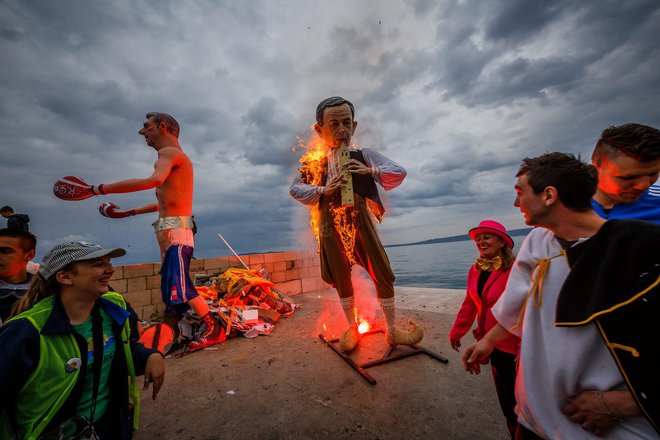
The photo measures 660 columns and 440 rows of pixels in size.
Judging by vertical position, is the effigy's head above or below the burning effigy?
above

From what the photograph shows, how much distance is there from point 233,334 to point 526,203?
397 centimetres

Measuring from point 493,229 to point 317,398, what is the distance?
6.50ft

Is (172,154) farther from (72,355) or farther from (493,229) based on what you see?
(493,229)

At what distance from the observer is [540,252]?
1.24 m

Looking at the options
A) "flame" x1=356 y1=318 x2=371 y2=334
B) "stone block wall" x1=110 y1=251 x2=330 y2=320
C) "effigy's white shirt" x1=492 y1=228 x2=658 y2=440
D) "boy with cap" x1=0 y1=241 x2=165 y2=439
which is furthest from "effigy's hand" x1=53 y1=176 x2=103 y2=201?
A: "effigy's white shirt" x1=492 y1=228 x2=658 y2=440

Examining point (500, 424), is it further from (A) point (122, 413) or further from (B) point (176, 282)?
(B) point (176, 282)

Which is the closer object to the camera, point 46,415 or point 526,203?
point 46,415

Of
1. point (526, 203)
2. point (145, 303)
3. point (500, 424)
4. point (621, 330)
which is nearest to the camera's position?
point (621, 330)

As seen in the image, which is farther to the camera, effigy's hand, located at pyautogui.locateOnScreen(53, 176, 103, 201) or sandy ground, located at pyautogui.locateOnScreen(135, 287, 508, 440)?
effigy's hand, located at pyautogui.locateOnScreen(53, 176, 103, 201)

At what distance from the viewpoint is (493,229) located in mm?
2045

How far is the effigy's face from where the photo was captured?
117 inches

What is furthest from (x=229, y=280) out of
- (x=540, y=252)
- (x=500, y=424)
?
(x=540, y=252)

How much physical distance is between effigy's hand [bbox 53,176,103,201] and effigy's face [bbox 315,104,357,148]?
8.20 ft

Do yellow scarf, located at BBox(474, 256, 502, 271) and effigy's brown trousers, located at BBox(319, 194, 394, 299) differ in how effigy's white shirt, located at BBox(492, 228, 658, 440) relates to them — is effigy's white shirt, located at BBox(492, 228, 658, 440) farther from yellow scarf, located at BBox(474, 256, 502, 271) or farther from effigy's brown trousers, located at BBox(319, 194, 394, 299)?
effigy's brown trousers, located at BBox(319, 194, 394, 299)
